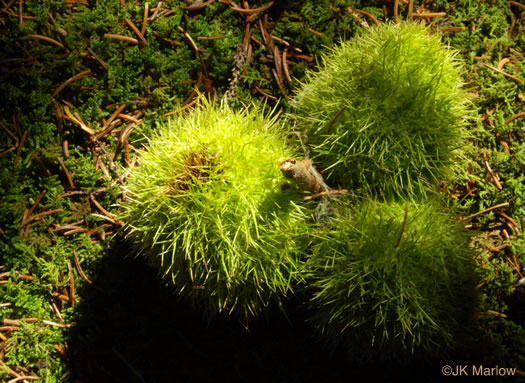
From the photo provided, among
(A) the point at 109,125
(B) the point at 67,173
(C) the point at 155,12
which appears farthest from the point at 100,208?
(C) the point at 155,12

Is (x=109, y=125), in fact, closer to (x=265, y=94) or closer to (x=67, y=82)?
(x=67, y=82)

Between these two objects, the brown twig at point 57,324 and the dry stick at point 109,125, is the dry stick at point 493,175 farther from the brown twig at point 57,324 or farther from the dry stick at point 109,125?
the brown twig at point 57,324

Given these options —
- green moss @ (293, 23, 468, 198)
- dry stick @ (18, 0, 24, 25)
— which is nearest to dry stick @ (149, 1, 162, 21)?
dry stick @ (18, 0, 24, 25)

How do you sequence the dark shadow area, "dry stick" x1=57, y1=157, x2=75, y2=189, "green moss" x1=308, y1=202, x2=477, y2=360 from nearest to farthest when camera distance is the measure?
1. "green moss" x1=308, y1=202, x2=477, y2=360
2. the dark shadow area
3. "dry stick" x1=57, y1=157, x2=75, y2=189

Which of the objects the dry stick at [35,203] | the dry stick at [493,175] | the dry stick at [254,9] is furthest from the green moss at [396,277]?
the dry stick at [35,203]

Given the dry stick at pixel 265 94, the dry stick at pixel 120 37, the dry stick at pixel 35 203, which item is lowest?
the dry stick at pixel 35 203

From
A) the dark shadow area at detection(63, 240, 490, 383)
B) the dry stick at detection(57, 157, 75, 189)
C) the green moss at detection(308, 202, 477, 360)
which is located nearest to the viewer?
the green moss at detection(308, 202, 477, 360)

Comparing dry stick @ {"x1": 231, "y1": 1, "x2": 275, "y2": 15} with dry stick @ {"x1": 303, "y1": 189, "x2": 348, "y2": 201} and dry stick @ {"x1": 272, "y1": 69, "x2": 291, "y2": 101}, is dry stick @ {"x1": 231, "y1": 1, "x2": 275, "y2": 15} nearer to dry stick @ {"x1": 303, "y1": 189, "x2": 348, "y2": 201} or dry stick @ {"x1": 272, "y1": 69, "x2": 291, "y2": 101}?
dry stick @ {"x1": 272, "y1": 69, "x2": 291, "y2": 101}
